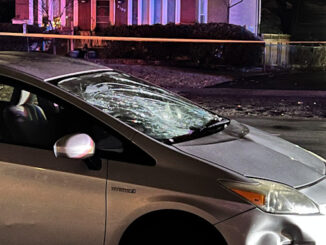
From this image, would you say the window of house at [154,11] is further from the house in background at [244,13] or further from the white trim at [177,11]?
the house in background at [244,13]

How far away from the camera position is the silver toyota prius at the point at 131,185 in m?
2.89

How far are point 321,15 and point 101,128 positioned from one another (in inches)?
955

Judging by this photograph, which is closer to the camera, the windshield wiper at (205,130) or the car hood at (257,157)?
the car hood at (257,157)

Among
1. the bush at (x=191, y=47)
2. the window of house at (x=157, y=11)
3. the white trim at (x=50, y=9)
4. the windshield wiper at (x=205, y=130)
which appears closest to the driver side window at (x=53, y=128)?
the windshield wiper at (x=205, y=130)

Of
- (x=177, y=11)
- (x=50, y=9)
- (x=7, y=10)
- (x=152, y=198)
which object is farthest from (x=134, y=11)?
(x=152, y=198)

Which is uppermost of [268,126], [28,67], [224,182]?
[28,67]

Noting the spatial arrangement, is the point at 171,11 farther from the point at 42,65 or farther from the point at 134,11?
the point at 42,65

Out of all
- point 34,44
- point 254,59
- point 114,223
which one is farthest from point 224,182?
point 34,44

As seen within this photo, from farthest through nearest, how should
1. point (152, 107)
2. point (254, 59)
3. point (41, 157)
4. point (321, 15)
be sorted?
point (321, 15) → point (254, 59) → point (152, 107) → point (41, 157)

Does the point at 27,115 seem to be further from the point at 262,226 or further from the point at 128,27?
the point at 128,27

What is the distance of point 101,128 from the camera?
3146mm

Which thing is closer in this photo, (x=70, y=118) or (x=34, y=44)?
(x=70, y=118)

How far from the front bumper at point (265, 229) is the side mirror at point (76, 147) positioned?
0.89 metres

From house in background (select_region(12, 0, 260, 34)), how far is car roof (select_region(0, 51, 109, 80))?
63.0 feet
